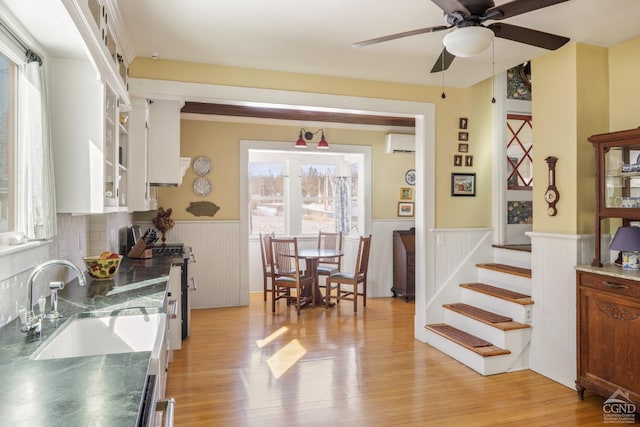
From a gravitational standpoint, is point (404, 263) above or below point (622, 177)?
below

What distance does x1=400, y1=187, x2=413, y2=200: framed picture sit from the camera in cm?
658

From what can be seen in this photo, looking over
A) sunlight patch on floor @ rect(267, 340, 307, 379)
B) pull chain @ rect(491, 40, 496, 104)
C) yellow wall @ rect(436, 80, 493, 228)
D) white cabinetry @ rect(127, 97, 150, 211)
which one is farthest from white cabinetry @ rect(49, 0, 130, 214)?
yellow wall @ rect(436, 80, 493, 228)

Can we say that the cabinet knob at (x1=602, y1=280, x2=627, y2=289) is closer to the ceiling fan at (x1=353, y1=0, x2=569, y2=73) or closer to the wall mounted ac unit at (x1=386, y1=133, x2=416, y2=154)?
the ceiling fan at (x1=353, y1=0, x2=569, y2=73)

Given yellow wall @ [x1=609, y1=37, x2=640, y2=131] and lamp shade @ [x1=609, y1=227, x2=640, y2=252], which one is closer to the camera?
lamp shade @ [x1=609, y1=227, x2=640, y2=252]

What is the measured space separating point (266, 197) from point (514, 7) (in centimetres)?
536

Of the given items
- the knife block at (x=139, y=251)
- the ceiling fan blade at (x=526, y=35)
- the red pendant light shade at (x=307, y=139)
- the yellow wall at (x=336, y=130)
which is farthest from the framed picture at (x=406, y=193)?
the ceiling fan blade at (x=526, y=35)

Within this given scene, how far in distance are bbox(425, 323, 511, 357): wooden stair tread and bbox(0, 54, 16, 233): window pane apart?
333 cm

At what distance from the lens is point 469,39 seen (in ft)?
6.95

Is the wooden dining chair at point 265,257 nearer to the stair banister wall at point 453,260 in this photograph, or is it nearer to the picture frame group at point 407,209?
the picture frame group at point 407,209

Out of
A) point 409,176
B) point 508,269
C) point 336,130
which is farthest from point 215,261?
point 508,269

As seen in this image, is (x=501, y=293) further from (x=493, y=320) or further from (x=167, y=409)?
(x=167, y=409)

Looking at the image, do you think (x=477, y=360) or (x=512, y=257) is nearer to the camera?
(x=477, y=360)

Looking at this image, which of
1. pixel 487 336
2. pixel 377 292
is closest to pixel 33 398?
pixel 487 336

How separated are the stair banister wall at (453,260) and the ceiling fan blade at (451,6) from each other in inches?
99.4
